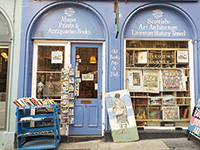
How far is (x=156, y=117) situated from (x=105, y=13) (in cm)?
352

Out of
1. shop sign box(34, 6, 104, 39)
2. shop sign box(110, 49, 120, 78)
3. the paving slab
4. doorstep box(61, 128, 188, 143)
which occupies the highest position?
shop sign box(34, 6, 104, 39)

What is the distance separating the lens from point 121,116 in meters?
4.71

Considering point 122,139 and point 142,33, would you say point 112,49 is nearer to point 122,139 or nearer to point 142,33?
point 142,33

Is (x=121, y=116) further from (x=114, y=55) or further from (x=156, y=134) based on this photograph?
(x=114, y=55)

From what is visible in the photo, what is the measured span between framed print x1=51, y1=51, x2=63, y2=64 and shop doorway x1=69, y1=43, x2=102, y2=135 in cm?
37

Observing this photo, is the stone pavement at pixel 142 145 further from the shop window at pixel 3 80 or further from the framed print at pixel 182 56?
the framed print at pixel 182 56

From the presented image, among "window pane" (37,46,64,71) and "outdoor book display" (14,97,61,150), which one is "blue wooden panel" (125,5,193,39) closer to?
"window pane" (37,46,64,71)

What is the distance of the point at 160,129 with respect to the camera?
4.96 meters

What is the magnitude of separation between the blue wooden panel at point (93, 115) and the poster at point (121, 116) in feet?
1.56

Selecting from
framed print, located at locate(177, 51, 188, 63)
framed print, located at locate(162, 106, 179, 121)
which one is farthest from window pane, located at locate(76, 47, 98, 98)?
framed print, located at locate(177, 51, 188, 63)

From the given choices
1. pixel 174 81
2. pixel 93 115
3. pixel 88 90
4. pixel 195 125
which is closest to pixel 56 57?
pixel 88 90

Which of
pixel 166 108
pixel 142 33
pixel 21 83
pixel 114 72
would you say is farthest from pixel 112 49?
pixel 21 83

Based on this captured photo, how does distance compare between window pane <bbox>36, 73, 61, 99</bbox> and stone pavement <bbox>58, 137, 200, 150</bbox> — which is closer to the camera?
stone pavement <bbox>58, 137, 200, 150</bbox>

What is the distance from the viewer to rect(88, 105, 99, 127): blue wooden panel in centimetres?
504
